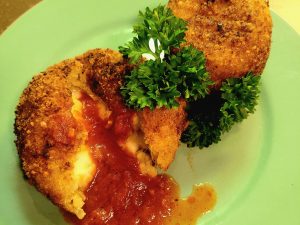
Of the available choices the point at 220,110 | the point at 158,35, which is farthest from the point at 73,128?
the point at 220,110

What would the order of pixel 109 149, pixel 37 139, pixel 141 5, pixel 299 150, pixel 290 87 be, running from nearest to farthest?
pixel 37 139, pixel 109 149, pixel 299 150, pixel 290 87, pixel 141 5

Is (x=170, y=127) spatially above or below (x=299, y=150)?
above

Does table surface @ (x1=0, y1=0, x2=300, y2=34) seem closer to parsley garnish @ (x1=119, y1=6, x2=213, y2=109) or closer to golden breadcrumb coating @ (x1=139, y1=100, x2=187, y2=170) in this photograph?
parsley garnish @ (x1=119, y1=6, x2=213, y2=109)

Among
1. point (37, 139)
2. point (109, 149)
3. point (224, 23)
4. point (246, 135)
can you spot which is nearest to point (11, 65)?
point (37, 139)

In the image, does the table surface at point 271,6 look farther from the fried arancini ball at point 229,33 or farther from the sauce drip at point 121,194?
the sauce drip at point 121,194

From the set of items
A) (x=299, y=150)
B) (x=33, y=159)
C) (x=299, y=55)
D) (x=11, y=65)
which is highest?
(x=11, y=65)

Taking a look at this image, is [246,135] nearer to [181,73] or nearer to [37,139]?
[181,73]

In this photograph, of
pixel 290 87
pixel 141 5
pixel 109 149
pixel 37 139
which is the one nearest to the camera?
pixel 37 139

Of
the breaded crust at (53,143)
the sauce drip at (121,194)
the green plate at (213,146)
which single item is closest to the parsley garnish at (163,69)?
the sauce drip at (121,194)

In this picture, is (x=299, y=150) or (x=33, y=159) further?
(x=299, y=150)
